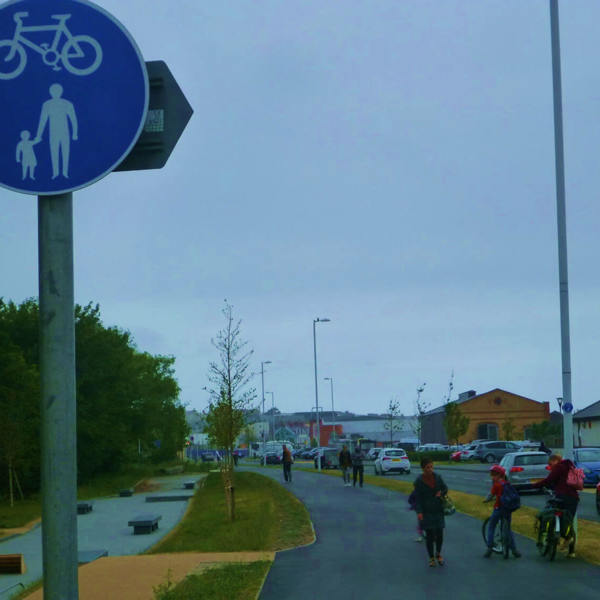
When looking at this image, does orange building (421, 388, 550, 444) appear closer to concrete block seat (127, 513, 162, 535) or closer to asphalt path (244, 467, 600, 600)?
concrete block seat (127, 513, 162, 535)

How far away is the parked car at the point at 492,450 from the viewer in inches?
2746

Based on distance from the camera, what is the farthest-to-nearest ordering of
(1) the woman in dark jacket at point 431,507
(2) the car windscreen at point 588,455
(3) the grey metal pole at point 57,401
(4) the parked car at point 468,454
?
1. (4) the parked car at point 468,454
2. (2) the car windscreen at point 588,455
3. (1) the woman in dark jacket at point 431,507
4. (3) the grey metal pole at point 57,401

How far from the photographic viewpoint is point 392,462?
2159 inches

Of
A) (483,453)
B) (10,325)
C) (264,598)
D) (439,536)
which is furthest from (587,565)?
(483,453)

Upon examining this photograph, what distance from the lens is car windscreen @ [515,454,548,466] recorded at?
3378cm

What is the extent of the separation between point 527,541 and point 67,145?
53.7ft

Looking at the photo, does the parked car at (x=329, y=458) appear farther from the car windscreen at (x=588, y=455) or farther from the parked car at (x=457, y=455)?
the car windscreen at (x=588, y=455)

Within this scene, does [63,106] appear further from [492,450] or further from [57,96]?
[492,450]

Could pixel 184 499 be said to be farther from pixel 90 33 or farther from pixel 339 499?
pixel 90 33

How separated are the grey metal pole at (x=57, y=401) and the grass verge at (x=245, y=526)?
15175 millimetres

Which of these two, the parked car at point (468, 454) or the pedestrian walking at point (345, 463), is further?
the parked car at point (468, 454)

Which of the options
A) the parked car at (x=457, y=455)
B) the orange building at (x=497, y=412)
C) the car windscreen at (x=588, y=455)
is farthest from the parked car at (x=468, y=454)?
the car windscreen at (x=588, y=455)

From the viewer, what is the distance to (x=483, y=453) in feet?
233

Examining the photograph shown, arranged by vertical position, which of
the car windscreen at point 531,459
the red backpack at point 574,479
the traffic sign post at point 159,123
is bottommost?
the car windscreen at point 531,459
